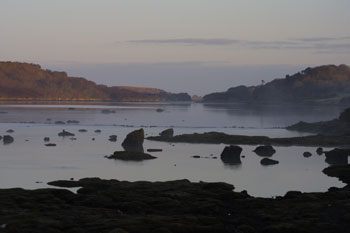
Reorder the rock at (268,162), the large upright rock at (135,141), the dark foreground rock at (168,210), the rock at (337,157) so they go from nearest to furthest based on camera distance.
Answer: the dark foreground rock at (168,210) < the rock at (337,157) < the rock at (268,162) < the large upright rock at (135,141)

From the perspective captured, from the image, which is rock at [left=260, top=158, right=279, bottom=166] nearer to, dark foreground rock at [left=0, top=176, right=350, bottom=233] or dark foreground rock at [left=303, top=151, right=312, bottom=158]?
dark foreground rock at [left=303, top=151, right=312, bottom=158]

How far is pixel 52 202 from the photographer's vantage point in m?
67.6

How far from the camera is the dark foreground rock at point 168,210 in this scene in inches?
2186

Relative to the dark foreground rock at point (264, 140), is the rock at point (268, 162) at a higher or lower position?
lower

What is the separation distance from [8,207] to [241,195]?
27.6 m

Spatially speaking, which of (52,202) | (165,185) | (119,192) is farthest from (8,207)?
(165,185)

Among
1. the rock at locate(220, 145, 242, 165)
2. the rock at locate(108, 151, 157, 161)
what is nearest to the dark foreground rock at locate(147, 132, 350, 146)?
the rock at locate(220, 145, 242, 165)

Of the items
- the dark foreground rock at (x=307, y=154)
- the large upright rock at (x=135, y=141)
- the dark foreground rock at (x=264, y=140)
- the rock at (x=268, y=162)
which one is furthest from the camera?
the dark foreground rock at (x=264, y=140)

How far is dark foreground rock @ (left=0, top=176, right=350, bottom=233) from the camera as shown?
55531mm

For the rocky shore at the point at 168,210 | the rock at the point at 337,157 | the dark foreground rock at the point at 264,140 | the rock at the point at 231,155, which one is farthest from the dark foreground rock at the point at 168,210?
the dark foreground rock at the point at 264,140

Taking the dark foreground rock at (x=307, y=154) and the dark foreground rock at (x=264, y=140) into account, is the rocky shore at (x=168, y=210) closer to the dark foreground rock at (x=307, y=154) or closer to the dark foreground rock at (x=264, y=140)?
the dark foreground rock at (x=307, y=154)

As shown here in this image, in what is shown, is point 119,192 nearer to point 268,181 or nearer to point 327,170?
point 268,181

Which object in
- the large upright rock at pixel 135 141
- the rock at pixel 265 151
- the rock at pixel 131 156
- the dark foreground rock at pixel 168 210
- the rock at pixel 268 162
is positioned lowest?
the dark foreground rock at pixel 168 210

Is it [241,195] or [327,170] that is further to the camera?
→ [327,170]
